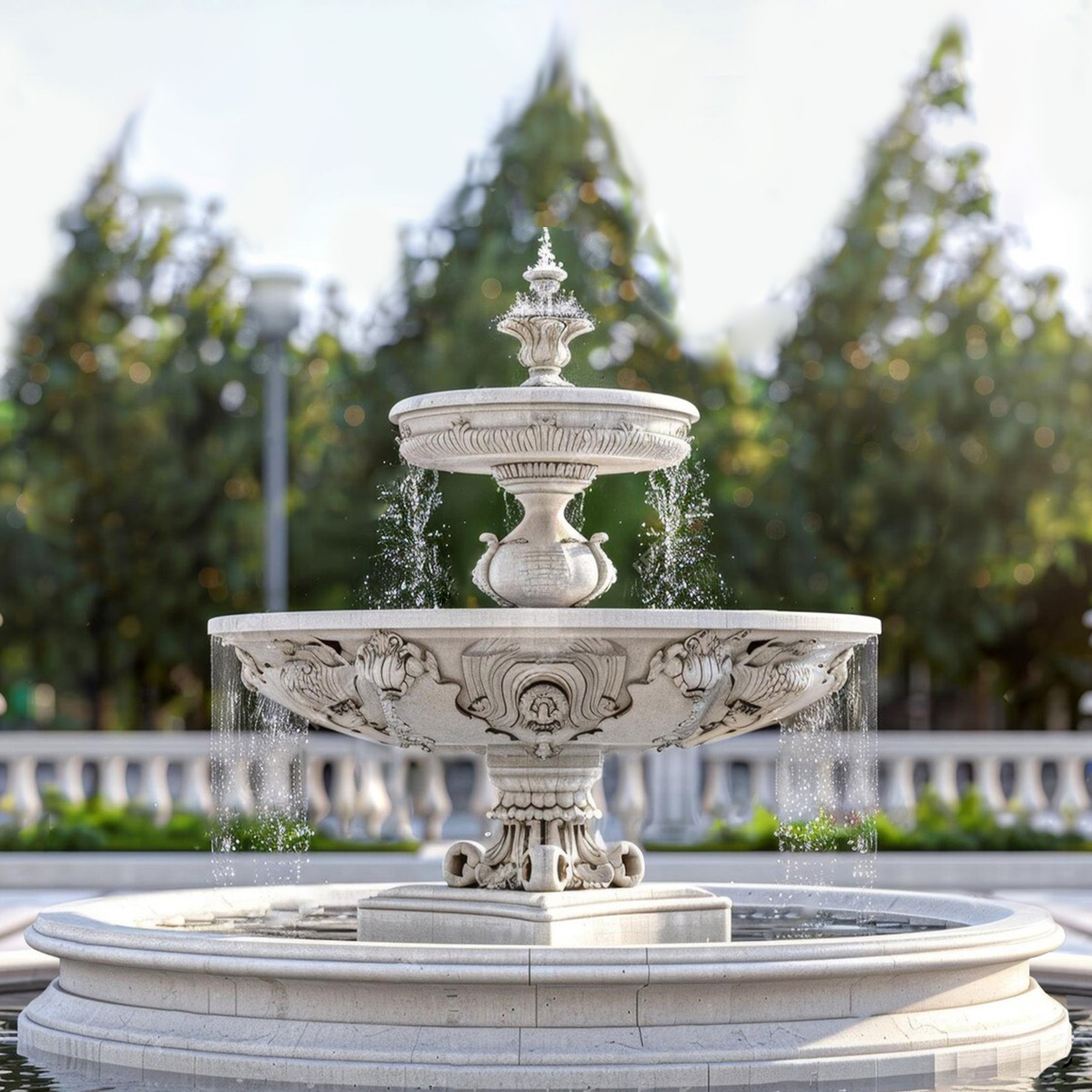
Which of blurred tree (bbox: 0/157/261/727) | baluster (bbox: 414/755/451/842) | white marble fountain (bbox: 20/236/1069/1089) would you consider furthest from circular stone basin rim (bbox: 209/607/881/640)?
blurred tree (bbox: 0/157/261/727)

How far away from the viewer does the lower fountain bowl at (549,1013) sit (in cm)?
653

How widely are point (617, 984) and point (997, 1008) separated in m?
1.72

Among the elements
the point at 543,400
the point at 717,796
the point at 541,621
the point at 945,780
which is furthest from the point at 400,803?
the point at 541,621

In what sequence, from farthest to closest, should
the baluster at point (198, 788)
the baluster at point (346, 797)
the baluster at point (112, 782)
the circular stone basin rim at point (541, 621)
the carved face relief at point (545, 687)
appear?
1. the baluster at point (112, 782)
2. the baluster at point (198, 788)
3. the baluster at point (346, 797)
4. the carved face relief at point (545, 687)
5. the circular stone basin rim at point (541, 621)

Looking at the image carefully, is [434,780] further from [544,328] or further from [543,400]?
[543,400]

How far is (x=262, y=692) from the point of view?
8.34 metres

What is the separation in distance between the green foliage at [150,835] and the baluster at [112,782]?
7.3 inches

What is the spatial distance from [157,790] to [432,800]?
2239 mm

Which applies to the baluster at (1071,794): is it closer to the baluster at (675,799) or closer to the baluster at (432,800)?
the baluster at (675,799)

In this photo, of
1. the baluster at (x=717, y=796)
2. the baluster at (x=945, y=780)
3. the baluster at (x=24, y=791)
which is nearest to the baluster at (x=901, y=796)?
the baluster at (x=945, y=780)

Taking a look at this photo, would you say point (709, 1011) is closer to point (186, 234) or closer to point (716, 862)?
point (716, 862)

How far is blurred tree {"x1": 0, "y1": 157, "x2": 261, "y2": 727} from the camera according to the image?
1142 inches

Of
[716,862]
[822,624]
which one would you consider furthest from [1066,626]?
[822,624]

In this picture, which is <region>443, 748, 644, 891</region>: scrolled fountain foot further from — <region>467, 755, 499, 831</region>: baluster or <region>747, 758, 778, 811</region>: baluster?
<region>747, 758, 778, 811</region>: baluster
